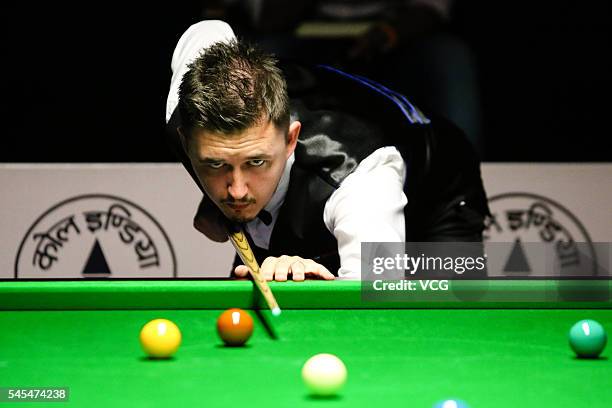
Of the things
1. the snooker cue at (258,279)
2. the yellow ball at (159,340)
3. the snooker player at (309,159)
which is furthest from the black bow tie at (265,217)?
the yellow ball at (159,340)

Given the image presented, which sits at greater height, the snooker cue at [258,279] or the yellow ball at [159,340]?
the snooker cue at [258,279]

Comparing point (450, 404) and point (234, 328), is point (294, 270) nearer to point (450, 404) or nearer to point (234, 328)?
point (234, 328)

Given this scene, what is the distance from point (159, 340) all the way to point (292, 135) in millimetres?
1150

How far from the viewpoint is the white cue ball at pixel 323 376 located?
5.40 feet

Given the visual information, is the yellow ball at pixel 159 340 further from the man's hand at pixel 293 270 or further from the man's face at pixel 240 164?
the man's face at pixel 240 164

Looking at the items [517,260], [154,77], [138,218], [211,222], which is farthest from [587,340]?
[154,77]

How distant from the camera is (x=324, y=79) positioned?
3258mm

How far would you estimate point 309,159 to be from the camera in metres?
3.05

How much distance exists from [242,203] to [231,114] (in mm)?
263

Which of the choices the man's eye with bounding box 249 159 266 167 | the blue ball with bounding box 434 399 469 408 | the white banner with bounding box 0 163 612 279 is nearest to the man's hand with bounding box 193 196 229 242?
the man's eye with bounding box 249 159 266 167

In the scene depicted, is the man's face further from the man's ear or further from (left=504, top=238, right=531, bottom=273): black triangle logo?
(left=504, top=238, right=531, bottom=273): black triangle logo

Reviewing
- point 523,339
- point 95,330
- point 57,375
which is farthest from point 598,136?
point 57,375

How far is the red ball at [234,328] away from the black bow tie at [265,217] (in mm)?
1111

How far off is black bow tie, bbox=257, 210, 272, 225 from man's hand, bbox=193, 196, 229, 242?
12 centimetres
